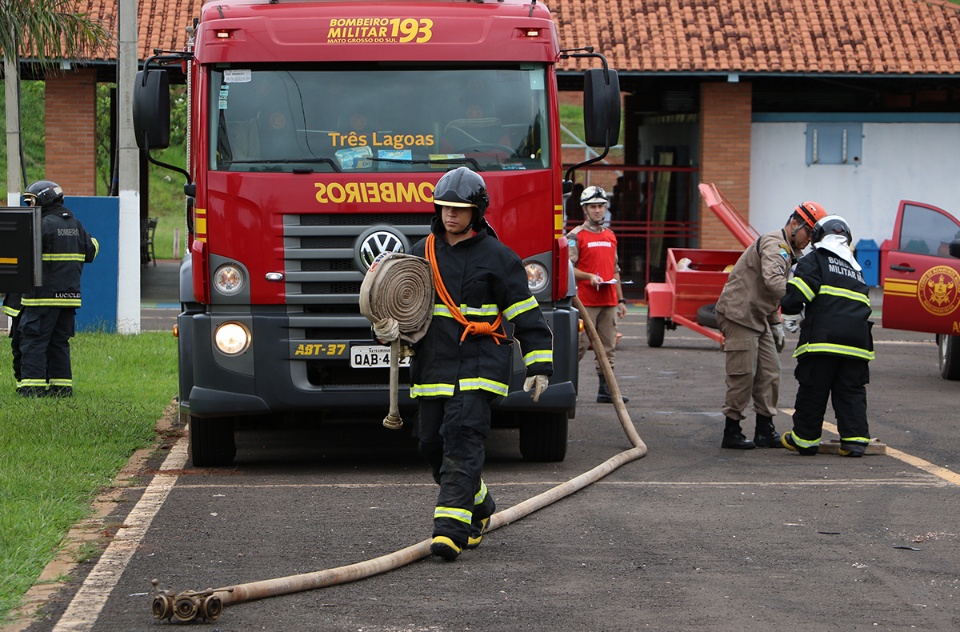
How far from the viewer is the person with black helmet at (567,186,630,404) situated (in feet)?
40.9

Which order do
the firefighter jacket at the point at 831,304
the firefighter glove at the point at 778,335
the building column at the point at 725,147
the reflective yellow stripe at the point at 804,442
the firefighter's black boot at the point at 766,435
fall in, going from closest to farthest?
the firefighter jacket at the point at 831,304 < the reflective yellow stripe at the point at 804,442 < the firefighter's black boot at the point at 766,435 < the firefighter glove at the point at 778,335 < the building column at the point at 725,147

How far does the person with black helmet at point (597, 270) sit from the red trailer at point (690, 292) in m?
3.56

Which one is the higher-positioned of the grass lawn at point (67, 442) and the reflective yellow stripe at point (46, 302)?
the reflective yellow stripe at point (46, 302)

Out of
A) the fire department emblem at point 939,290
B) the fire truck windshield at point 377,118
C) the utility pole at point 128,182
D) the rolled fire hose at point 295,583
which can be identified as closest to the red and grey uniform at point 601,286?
the fire truck windshield at point 377,118

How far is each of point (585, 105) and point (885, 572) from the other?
3732 millimetres

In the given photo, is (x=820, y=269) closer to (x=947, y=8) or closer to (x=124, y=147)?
(x=124, y=147)

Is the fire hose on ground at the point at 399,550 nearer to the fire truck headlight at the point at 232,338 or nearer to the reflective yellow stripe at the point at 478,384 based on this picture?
the reflective yellow stripe at the point at 478,384

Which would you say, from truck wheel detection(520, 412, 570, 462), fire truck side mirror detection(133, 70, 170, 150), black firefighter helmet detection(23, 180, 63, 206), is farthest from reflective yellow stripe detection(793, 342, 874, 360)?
black firefighter helmet detection(23, 180, 63, 206)

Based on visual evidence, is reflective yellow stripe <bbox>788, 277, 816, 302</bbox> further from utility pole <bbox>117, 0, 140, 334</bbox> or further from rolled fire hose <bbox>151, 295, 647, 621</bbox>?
utility pole <bbox>117, 0, 140, 334</bbox>

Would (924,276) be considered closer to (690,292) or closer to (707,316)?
(707,316)

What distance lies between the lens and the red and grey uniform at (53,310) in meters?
12.2

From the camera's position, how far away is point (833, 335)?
9984mm

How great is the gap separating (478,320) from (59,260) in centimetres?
649

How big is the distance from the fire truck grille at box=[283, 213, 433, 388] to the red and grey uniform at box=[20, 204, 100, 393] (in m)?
4.18
